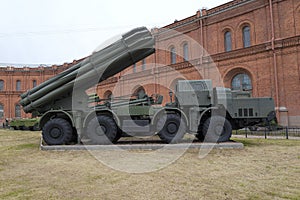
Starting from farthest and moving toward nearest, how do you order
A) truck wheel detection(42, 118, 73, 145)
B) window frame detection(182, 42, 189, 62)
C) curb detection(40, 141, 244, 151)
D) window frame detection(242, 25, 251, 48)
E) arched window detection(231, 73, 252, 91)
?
window frame detection(182, 42, 189, 62)
window frame detection(242, 25, 251, 48)
arched window detection(231, 73, 252, 91)
truck wheel detection(42, 118, 73, 145)
curb detection(40, 141, 244, 151)

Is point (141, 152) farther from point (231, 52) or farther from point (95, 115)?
point (231, 52)

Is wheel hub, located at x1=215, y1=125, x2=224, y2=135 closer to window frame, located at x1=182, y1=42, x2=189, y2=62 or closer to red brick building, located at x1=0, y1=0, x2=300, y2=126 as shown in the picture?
red brick building, located at x1=0, y1=0, x2=300, y2=126

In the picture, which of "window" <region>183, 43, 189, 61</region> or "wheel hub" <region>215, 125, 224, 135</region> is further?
"window" <region>183, 43, 189, 61</region>

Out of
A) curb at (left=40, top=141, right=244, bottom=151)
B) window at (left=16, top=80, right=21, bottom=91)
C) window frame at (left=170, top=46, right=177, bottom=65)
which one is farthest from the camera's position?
window at (left=16, top=80, right=21, bottom=91)

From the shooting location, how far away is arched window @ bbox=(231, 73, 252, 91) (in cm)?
2189

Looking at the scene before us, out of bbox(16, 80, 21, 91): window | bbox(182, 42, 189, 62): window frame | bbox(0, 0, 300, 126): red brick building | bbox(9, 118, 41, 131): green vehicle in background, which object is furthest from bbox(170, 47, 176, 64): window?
bbox(16, 80, 21, 91): window

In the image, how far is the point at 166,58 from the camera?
29016 mm

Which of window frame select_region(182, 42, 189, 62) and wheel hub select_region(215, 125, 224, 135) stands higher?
window frame select_region(182, 42, 189, 62)

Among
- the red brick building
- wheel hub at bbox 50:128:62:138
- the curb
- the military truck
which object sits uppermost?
the red brick building

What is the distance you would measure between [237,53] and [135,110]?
15472mm

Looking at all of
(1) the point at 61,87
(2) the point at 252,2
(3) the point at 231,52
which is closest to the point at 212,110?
(1) the point at 61,87

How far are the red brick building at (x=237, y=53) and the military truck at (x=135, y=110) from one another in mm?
11591

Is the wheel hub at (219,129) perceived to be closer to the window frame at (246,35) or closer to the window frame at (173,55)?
the window frame at (246,35)

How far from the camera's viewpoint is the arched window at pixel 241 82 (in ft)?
71.8
